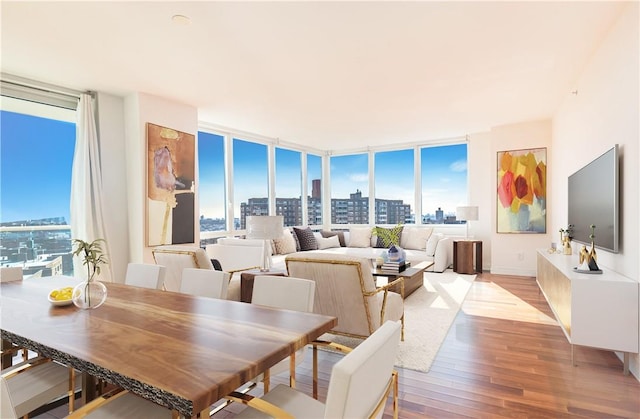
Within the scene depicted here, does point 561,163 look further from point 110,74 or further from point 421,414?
point 110,74

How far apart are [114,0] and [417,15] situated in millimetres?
2174

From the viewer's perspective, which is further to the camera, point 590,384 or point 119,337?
point 590,384

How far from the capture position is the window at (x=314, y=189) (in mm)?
8570

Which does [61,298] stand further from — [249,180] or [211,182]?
[249,180]

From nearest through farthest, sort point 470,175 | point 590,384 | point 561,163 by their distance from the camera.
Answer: point 590,384 → point 561,163 → point 470,175

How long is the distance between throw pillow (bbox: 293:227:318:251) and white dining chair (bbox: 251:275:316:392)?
4762 millimetres

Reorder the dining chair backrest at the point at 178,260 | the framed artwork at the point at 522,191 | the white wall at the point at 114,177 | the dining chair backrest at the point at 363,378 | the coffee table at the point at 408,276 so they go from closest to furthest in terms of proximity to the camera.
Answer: the dining chair backrest at the point at 363,378
the dining chair backrest at the point at 178,260
the coffee table at the point at 408,276
the white wall at the point at 114,177
the framed artwork at the point at 522,191

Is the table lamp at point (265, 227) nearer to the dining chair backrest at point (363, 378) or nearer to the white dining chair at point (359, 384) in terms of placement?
the white dining chair at point (359, 384)

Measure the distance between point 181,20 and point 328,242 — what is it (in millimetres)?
5295

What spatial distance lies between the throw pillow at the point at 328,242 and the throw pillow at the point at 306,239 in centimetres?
15

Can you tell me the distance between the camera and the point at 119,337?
1.37 metres

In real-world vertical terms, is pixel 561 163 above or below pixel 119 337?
above

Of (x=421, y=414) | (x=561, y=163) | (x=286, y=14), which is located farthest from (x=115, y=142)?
(x=561, y=163)

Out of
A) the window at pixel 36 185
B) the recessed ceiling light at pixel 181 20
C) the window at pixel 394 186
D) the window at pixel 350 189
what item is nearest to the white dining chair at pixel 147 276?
the recessed ceiling light at pixel 181 20
